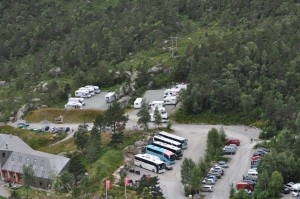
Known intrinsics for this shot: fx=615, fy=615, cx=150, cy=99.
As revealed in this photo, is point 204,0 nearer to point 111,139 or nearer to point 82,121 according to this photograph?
point 82,121

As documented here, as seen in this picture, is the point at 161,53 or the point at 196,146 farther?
the point at 161,53

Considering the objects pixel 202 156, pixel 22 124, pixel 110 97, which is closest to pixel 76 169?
pixel 202 156

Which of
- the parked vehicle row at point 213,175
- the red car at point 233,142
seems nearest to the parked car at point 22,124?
the red car at point 233,142

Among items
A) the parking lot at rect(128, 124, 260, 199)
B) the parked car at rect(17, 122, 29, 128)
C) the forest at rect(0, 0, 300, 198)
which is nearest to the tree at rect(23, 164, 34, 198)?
the parking lot at rect(128, 124, 260, 199)

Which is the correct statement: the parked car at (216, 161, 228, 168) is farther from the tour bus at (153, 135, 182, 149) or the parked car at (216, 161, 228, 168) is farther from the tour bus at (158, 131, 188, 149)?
the tour bus at (158, 131, 188, 149)

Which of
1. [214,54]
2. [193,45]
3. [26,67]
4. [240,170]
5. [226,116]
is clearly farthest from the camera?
[26,67]

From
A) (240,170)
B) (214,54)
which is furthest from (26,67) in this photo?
(240,170)
